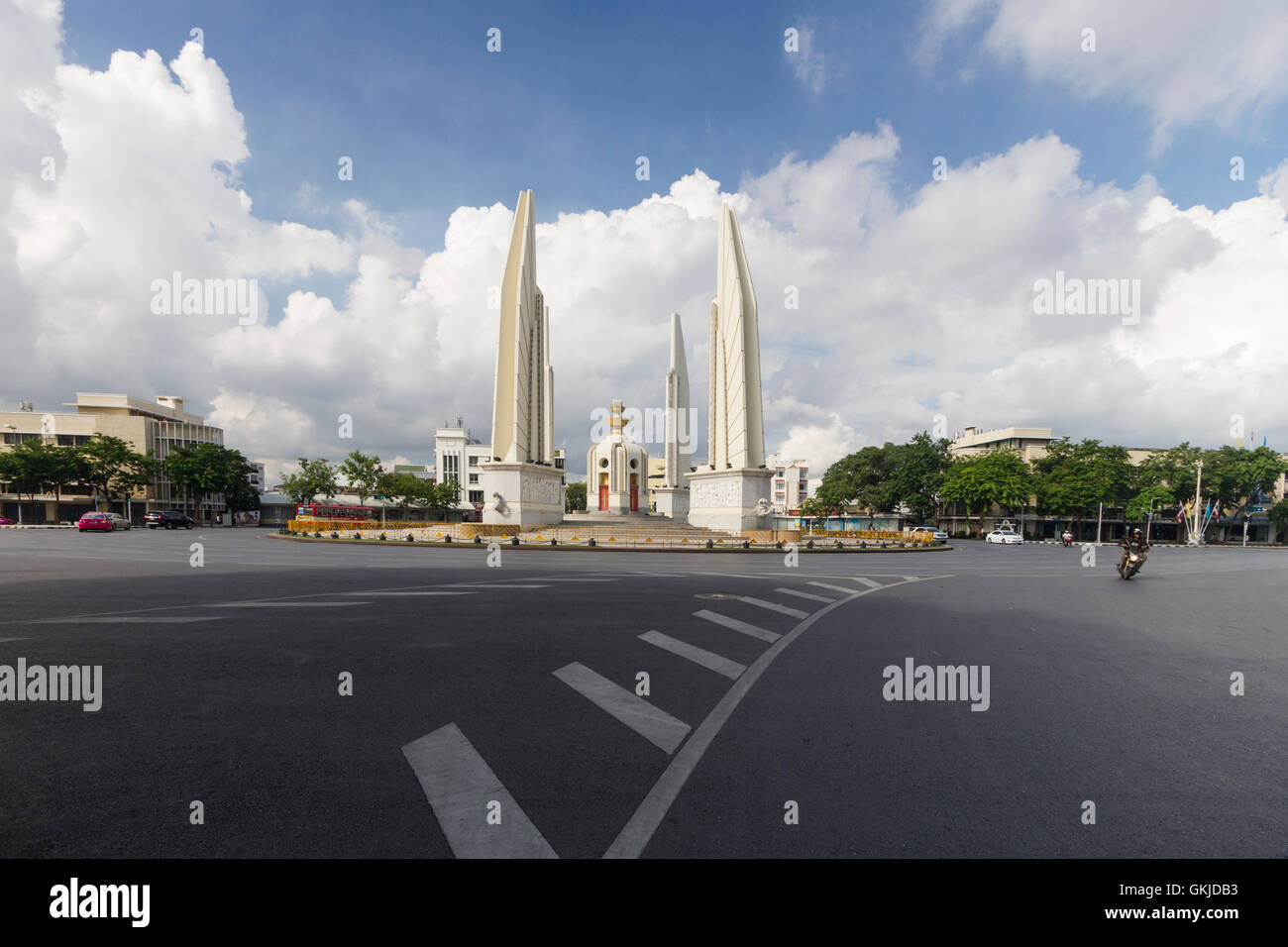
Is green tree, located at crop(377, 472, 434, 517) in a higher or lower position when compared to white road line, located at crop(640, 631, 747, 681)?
higher

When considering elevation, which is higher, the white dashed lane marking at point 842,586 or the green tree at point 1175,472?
the green tree at point 1175,472

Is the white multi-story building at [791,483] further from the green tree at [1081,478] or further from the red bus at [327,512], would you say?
the red bus at [327,512]

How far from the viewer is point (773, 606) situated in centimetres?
1117

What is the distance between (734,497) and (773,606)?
25075 mm

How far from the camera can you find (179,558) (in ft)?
63.0

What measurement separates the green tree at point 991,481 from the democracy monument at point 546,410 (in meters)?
36.5

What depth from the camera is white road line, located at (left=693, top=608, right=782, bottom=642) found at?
27.9 feet

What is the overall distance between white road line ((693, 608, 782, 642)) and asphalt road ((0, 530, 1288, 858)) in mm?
108

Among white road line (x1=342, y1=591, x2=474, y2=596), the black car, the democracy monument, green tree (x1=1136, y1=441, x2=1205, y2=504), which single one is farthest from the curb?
green tree (x1=1136, y1=441, x2=1205, y2=504)

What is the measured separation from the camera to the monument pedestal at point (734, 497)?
115 feet

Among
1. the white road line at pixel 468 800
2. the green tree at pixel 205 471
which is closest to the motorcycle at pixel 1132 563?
the white road line at pixel 468 800

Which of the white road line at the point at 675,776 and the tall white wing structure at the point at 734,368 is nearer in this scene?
the white road line at the point at 675,776

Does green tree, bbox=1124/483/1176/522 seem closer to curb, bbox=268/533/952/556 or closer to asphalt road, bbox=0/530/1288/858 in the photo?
curb, bbox=268/533/952/556

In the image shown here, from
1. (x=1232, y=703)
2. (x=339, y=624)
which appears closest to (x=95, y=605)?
(x=339, y=624)
